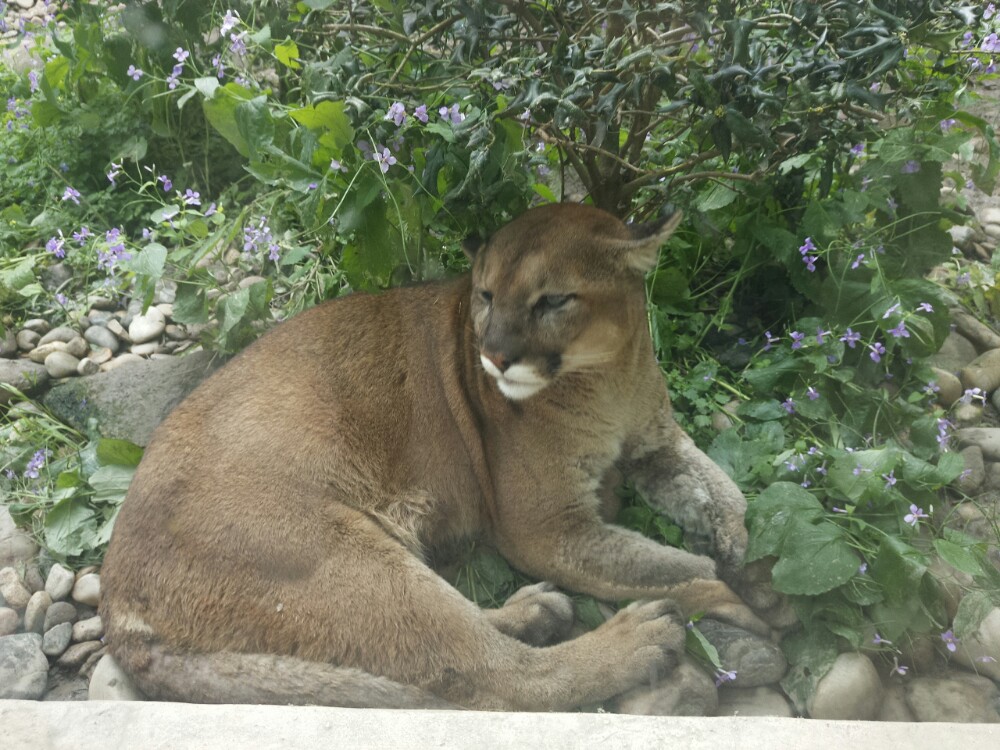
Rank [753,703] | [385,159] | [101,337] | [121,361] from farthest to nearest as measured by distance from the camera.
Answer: [101,337] < [121,361] < [385,159] < [753,703]

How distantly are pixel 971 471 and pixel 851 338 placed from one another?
75 centimetres

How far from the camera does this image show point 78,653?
288 cm

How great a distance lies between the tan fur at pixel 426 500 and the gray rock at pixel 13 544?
0.53 metres

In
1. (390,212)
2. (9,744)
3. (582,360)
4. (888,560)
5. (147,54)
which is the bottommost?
(888,560)

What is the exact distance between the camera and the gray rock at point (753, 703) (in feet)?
8.36

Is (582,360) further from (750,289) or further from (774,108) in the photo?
(750,289)

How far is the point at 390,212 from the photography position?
360 centimetres

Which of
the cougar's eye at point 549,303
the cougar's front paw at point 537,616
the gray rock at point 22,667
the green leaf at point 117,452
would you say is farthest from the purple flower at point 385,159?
the gray rock at point 22,667

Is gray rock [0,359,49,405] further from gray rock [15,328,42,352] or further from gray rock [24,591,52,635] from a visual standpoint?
gray rock [24,591,52,635]

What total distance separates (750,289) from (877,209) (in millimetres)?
666

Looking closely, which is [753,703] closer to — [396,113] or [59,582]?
[396,113]

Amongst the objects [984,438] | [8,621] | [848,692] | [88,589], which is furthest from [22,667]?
[984,438]

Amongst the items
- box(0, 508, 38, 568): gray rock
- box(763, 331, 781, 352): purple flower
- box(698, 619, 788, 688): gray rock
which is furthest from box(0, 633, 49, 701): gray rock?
box(763, 331, 781, 352): purple flower

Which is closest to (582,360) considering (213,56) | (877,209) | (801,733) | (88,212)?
(801,733)
